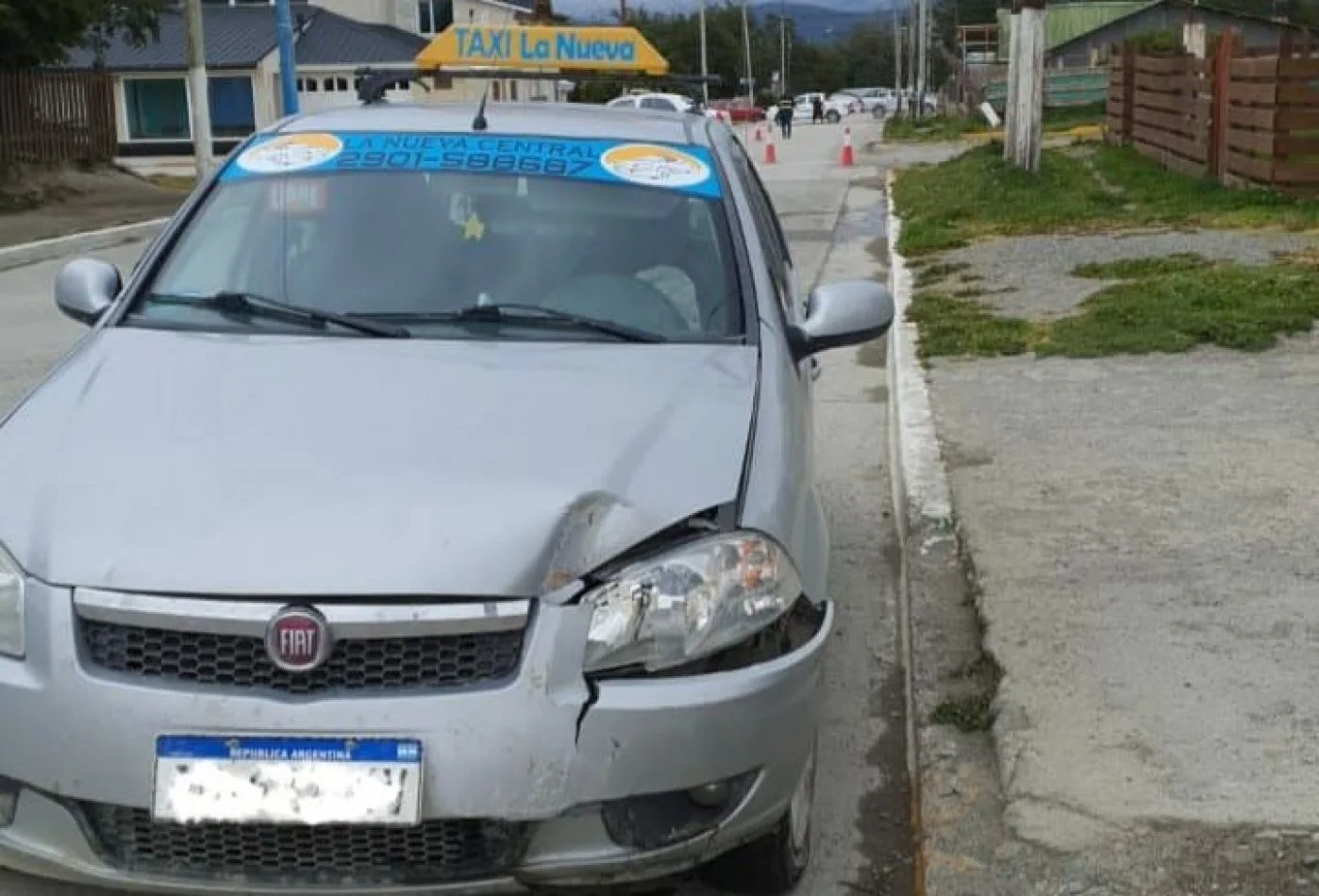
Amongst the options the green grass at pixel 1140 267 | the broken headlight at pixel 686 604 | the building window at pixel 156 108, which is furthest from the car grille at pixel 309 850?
the building window at pixel 156 108

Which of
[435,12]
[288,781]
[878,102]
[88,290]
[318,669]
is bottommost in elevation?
[288,781]

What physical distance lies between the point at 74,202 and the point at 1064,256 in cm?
1611

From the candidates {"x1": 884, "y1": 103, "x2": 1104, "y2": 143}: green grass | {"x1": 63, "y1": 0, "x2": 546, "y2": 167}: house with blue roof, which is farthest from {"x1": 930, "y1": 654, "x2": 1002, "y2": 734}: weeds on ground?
{"x1": 63, "y1": 0, "x2": 546, "y2": 167}: house with blue roof

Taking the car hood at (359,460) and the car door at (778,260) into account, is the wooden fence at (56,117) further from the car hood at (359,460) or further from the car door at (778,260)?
the car hood at (359,460)

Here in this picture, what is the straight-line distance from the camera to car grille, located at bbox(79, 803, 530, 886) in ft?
9.41

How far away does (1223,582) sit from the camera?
4965 mm

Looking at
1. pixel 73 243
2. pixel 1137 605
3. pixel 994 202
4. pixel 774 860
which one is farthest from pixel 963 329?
pixel 73 243

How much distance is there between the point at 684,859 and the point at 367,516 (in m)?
0.86

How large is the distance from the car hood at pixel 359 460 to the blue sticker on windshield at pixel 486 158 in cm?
80

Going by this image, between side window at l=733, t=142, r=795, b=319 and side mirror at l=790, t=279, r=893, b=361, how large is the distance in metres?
0.11

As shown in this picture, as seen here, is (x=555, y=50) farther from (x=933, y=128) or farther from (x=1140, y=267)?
(x=933, y=128)

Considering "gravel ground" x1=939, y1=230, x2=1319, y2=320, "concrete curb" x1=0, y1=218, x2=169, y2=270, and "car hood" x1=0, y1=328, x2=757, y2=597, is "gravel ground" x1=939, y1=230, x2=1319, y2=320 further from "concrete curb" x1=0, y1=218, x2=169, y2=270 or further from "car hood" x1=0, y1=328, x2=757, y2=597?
"concrete curb" x1=0, y1=218, x2=169, y2=270

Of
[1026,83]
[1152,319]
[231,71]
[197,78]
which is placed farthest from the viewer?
[231,71]

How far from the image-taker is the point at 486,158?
4633 mm
